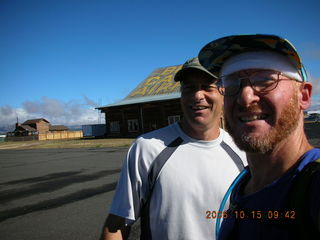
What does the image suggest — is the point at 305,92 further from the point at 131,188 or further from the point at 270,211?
the point at 131,188

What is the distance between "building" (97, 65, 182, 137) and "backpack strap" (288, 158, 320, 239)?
26123 mm

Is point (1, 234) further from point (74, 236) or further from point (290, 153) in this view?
point (290, 153)

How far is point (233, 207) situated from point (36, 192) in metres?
7.63

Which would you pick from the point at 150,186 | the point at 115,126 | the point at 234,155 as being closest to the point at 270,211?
the point at 150,186

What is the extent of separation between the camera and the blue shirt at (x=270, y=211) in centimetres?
92

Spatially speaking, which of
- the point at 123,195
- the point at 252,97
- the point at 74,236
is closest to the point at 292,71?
the point at 252,97

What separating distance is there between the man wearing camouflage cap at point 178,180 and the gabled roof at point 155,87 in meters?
28.3

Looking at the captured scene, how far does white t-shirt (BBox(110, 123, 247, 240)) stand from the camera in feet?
6.16

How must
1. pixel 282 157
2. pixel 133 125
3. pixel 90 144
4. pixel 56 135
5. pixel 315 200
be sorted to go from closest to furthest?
pixel 315 200
pixel 282 157
pixel 90 144
pixel 133 125
pixel 56 135

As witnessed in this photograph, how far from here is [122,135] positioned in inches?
1282

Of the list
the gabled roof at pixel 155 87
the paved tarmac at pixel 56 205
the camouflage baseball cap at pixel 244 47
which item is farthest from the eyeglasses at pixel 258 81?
the gabled roof at pixel 155 87

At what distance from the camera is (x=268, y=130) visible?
1176 millimetres

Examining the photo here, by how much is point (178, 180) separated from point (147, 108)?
1107 inches

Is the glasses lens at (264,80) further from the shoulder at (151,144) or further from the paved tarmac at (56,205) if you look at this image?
the paved tarmac at (56,205)
